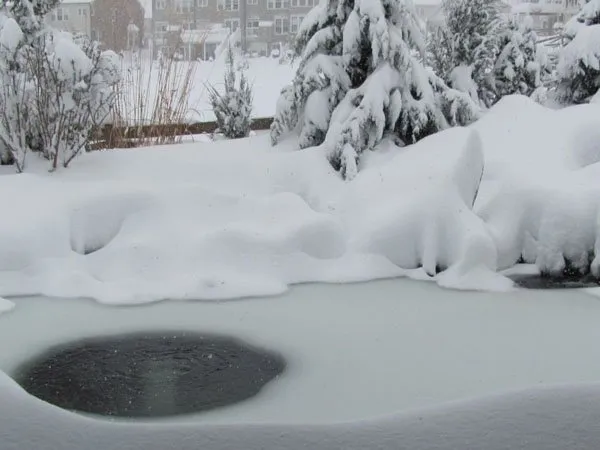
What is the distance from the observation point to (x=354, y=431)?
10.0ft

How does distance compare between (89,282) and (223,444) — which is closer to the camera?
(223,444)

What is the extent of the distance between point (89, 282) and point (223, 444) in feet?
10.1

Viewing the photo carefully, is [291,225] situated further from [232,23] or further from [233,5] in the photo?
[233,5]

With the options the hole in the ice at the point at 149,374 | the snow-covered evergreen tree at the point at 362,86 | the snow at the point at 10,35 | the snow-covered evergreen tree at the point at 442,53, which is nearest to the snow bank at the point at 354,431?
the hole in the ice at the point at 149,374

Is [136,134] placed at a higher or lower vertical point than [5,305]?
higher

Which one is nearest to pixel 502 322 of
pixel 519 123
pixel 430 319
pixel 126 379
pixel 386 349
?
pixel 430 319

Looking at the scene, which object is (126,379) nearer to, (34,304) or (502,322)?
(34,304)

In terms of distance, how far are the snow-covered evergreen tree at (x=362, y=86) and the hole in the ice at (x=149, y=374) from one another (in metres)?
3.67

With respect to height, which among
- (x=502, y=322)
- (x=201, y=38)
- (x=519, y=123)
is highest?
(x=201, y=38)

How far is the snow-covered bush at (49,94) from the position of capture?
24.4 feet

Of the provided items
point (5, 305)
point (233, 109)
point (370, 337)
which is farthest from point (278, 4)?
point (370, 337)

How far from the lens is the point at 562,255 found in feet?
20.3

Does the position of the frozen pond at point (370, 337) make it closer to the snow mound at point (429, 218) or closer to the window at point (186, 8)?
the snow mound at point (429, 218)

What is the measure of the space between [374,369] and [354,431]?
1050 millimetres
